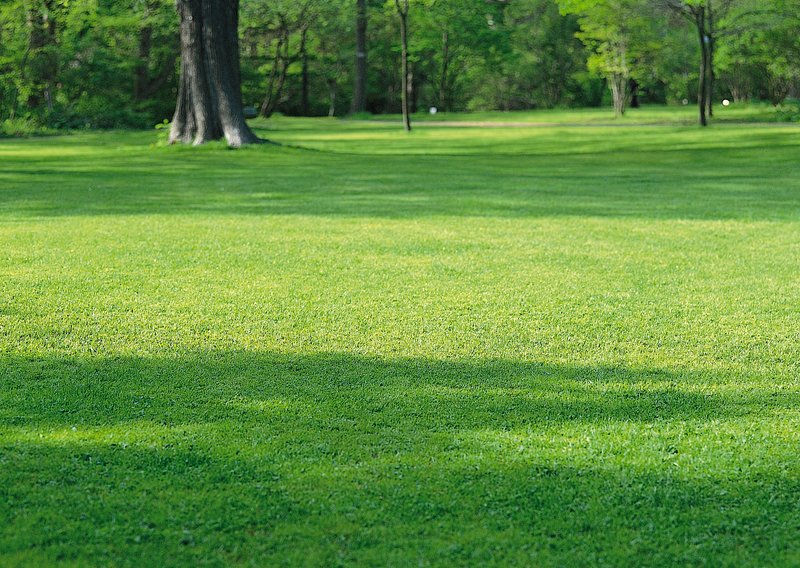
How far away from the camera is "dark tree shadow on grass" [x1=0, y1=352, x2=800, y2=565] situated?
10.4 feet

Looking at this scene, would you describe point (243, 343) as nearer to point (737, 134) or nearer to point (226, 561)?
point (226, 561)

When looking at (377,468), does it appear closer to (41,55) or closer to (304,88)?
(41,55)

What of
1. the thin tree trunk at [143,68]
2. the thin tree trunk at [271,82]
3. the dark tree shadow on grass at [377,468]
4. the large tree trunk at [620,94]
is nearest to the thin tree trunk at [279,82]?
the thin tree trunk at [271,82]

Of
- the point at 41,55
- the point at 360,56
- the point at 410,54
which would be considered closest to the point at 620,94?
the point at 360,56

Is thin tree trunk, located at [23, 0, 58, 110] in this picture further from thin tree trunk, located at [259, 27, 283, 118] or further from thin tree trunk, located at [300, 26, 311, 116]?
thin tree trunk, located at [300, 26, 311, 116]

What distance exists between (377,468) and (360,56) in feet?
137

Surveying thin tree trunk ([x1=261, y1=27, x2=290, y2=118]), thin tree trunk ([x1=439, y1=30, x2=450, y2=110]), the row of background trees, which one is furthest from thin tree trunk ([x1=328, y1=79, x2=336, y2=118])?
thin tree trunk ([x1=439, y1=30, x2=450, y2=110])

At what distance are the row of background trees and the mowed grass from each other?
34.8 feet

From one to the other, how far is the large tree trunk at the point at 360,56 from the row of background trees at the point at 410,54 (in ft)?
0.21

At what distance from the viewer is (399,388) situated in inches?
190

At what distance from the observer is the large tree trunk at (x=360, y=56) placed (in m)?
43.2

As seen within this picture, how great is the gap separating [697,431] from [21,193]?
11250mm

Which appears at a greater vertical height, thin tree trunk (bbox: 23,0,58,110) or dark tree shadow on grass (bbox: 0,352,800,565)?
thin tree trunk (bbox: 23,0,58,110)

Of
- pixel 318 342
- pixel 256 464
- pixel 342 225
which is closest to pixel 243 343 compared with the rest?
pixel 318 342
